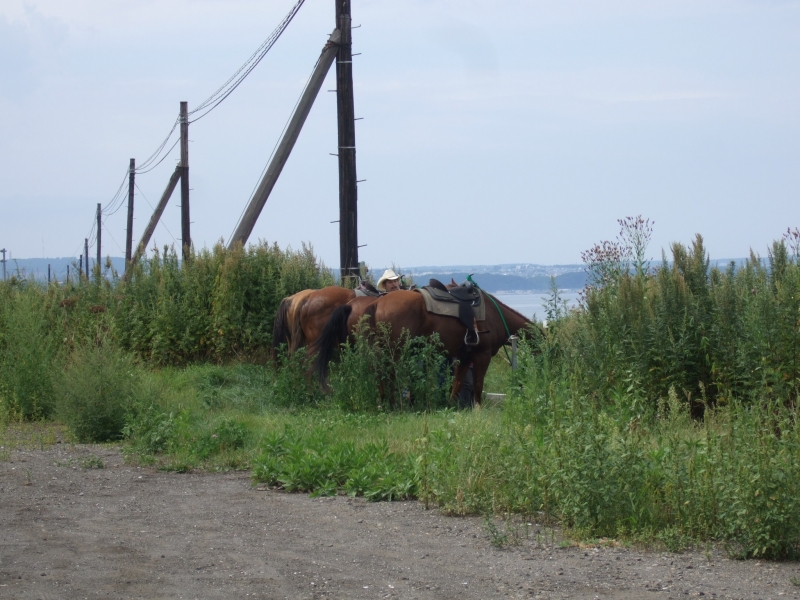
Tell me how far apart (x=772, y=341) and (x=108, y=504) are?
5.97 meters

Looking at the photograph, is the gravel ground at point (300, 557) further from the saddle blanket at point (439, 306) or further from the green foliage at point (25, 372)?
the saddle blanket at point (439, 306)

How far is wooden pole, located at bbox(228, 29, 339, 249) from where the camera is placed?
18156 mm

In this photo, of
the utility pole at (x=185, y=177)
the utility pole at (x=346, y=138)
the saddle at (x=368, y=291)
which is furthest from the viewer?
the utility pole at (x=185, y=177)

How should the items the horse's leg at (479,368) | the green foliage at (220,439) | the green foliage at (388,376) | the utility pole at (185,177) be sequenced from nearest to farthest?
the green foliage at (220,439), the green foliage at (388,376), the horse's leg at (479,368), the utility pole at (185,177)

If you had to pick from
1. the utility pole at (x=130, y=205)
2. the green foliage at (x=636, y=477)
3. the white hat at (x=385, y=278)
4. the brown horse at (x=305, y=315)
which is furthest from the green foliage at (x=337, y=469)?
the utility pole at (x=130, y=205)

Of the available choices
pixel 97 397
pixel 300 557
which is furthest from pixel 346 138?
pixel 300 557

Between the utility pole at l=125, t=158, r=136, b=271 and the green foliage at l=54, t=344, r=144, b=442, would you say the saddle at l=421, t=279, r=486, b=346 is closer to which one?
the green foliage at l=54, t=344, r=144, b=442

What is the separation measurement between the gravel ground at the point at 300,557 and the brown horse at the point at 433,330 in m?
A: 4.82

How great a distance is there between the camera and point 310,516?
709cm

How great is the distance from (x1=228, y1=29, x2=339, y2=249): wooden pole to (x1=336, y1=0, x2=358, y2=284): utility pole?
23 centimetres

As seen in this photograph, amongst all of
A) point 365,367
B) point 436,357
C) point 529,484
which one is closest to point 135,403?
point 365,367

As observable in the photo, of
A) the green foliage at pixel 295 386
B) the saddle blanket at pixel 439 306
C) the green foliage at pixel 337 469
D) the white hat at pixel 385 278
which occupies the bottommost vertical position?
the green foliage at pixel 337 469

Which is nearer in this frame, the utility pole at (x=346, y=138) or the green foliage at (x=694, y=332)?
the green foliage at (x=694, y=332)

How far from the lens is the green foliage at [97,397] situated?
35.7 ft
